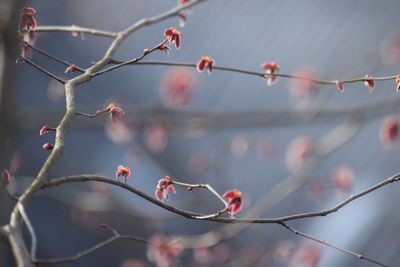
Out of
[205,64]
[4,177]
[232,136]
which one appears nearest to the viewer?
[4,177]

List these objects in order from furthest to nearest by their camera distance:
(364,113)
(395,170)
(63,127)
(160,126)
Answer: (395,170)
(160,126)
(364,113)
(63,127)

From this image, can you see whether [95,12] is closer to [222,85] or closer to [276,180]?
[222,85]

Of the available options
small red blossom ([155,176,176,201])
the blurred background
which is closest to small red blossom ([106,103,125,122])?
A: small red blossom ([155,176,176,201])

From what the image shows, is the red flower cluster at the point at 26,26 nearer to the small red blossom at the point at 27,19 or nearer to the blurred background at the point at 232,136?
the small red blossom at the point at 27,19

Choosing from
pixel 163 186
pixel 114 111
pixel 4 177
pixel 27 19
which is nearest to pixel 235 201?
pixel 163 186

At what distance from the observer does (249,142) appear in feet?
14.0

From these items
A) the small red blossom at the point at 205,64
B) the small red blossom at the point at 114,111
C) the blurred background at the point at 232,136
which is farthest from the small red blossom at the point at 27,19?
the blurred background at the point at 232,136

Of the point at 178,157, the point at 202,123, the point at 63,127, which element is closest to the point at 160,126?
the point at 202,123

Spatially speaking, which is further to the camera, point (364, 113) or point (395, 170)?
point (395, 170)

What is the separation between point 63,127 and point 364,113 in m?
2.13

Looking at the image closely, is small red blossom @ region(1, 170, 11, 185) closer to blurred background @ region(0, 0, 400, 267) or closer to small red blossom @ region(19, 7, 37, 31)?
small red blossom @ region(19, 7, 37, 31)

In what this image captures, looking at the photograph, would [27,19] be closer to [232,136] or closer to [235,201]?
[235,201]

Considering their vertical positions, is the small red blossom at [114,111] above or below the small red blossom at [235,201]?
above

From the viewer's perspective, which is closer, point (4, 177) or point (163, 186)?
point (4, 177)
